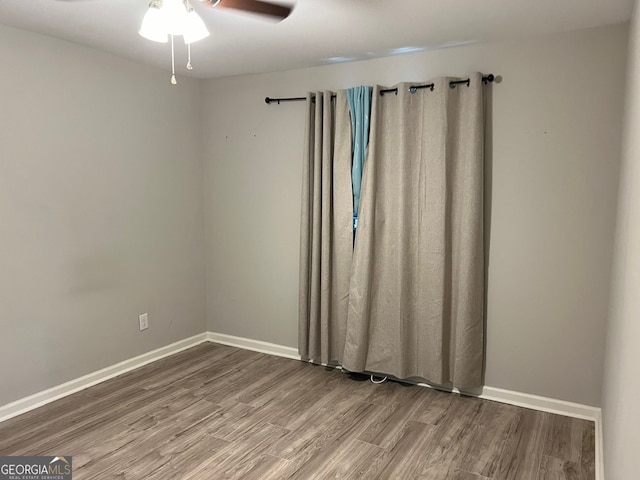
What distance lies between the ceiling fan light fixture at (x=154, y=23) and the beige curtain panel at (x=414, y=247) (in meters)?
1.64

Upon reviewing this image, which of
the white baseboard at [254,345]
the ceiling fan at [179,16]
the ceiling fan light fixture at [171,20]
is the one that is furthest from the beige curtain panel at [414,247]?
the ceiling fan light fixture at [171,20]

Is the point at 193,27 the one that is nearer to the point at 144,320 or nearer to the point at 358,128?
the point at 358,128

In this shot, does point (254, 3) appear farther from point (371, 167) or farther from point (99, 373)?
point (99, 373)

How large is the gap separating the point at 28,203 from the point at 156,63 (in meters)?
1.42

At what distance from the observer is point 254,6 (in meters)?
2.04

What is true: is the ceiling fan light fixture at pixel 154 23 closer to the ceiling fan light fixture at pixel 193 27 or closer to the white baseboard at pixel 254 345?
the ceiling fan light fixture at pixel 193 27

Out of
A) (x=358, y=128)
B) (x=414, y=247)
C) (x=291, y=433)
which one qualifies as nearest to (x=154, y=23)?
(x=358, y=128)

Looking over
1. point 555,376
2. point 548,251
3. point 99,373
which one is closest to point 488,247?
point 548,251

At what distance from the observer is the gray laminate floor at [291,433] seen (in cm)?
239

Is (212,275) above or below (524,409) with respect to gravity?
above

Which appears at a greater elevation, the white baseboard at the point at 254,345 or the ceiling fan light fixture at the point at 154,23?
the ceiling fan light fixture at the point at 154,23

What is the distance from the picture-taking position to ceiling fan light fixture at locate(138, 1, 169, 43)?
1.92 m

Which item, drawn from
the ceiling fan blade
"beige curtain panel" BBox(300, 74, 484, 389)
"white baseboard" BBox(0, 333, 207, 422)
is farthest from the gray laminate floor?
the ceiling fan blade

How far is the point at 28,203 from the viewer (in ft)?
9.52
